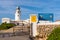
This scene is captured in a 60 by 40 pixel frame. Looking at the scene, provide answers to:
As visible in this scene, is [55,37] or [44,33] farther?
[44,33]

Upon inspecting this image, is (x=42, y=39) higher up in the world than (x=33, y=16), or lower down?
lower down

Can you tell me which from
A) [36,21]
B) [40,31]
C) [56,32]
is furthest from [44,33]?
[56,32]

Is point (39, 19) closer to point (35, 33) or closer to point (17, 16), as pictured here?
point (35, 33)

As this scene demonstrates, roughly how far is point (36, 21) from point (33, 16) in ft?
2.07

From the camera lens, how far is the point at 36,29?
65.0ft

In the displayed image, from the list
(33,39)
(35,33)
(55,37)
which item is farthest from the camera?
(35,33)

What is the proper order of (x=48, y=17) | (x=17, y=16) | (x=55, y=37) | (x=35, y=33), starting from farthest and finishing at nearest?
(x=17, y=16)
(x=48, y=17)
(x=35, y=33)
(x=55, y=37)

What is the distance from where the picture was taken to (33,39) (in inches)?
744

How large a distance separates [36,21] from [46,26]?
145 centimetres

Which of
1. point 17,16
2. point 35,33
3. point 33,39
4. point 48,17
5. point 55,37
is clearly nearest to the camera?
point 55,37

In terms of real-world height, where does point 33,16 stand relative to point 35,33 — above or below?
above

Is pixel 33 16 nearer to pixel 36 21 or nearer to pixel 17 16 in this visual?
pixel 36 21

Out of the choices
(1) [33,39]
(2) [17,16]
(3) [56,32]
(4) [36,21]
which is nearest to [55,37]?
(3) [56,32]

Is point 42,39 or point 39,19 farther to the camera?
point 39,19
